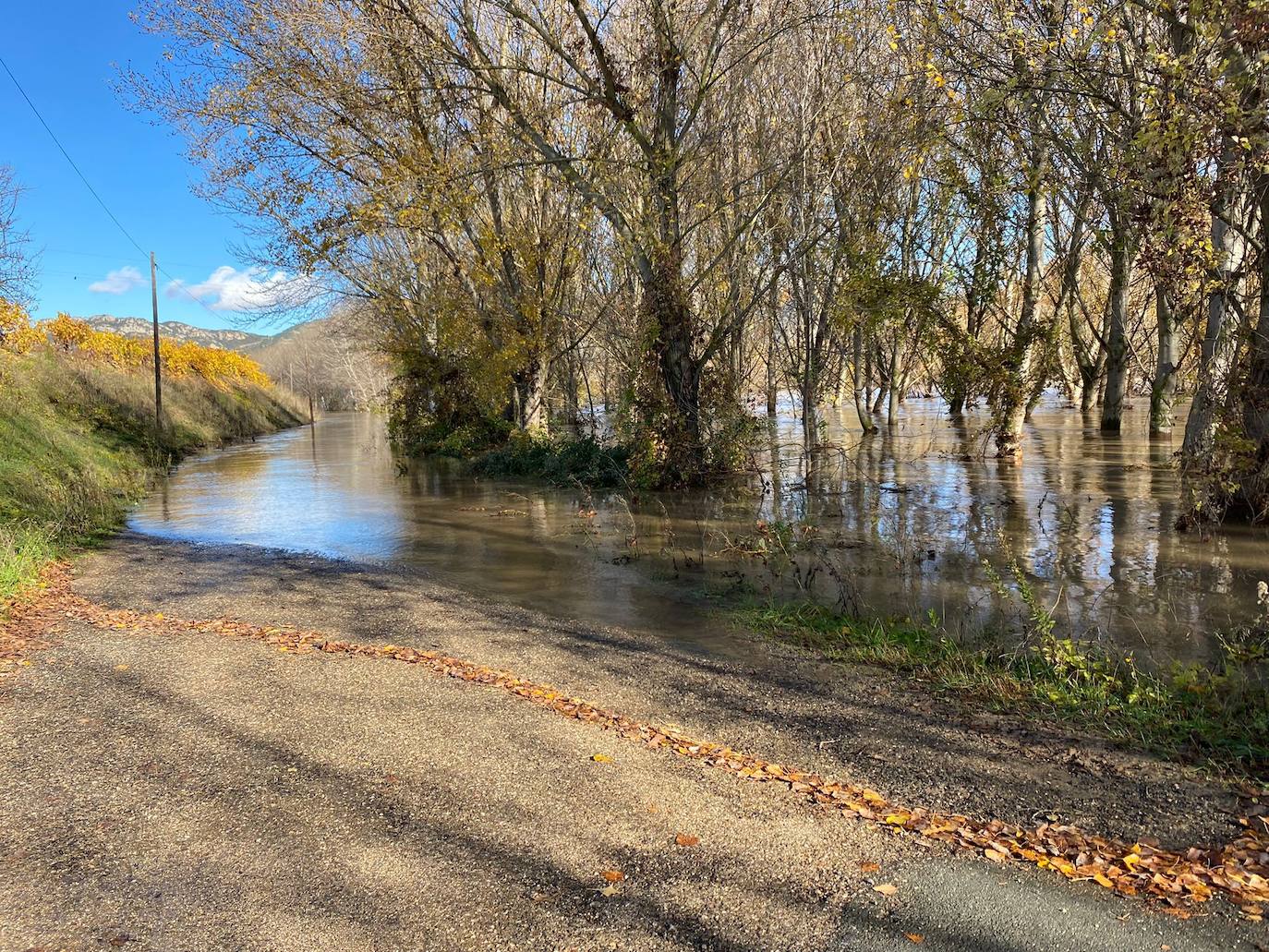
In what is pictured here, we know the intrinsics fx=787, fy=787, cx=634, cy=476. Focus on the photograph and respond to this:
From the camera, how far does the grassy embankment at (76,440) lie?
1173cm

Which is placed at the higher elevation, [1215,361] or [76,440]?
[1215,361]

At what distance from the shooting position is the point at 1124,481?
624 inches

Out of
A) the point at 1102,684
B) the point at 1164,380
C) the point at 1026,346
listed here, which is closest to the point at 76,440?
the point at 1026,346

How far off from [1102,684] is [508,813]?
4.27 metres

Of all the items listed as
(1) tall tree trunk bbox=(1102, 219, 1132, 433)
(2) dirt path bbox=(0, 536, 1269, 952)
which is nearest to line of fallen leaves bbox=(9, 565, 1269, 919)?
(2) dirt path bbox=(0, 536, 1269, 952)

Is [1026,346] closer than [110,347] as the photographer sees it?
Yes

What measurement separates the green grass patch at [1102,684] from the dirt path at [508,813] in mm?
400

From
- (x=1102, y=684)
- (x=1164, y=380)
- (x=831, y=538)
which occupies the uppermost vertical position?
(x=1164, y=380)

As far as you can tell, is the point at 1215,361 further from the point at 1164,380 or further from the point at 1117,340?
the point at 1117,340

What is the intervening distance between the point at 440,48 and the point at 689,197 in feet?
22.3

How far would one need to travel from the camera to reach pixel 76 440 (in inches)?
823

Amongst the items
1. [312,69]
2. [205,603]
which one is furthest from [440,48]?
[205,603]

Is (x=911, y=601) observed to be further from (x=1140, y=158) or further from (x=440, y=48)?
(x=440, y=48)

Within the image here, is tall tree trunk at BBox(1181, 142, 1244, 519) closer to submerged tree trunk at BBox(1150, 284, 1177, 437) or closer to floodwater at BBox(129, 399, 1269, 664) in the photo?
floodwater at BBox(129, 399, 1269, 664)
